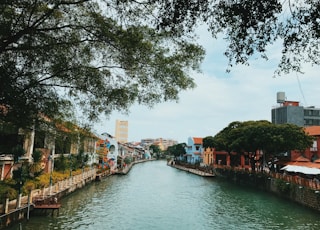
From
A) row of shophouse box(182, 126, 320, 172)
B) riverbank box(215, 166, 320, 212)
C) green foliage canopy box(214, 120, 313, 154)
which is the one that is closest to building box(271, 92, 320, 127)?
row of shophouse box(182, 126, 320, 172)

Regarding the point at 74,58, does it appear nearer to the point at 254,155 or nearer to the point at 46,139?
the point at 46,139

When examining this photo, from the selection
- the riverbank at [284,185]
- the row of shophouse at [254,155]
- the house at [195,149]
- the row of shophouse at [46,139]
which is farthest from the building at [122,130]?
the row of shophouse at [46,139]

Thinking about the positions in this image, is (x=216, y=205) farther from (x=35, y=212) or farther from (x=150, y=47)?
(x=150, y=47)

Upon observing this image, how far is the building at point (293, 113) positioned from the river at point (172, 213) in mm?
42461

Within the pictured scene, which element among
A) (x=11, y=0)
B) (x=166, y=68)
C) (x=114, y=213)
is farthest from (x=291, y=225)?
(x=11, y=0)

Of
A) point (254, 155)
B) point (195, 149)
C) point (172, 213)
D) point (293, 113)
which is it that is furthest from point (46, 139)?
point (195, 149)

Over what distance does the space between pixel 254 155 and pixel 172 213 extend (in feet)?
74.5

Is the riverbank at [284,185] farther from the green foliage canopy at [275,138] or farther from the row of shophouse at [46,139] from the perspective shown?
the row of shophouse at [46,139]

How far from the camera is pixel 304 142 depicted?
1291 inches

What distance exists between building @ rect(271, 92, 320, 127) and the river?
42.5m

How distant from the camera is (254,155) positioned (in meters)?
39.7

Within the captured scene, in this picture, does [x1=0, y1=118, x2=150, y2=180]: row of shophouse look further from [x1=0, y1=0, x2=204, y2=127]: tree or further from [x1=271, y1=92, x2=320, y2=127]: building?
[x1=271, y1=92, x2=320, y2=127]: building

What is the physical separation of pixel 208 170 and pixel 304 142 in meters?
23.7

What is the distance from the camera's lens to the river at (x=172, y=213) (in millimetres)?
16797
